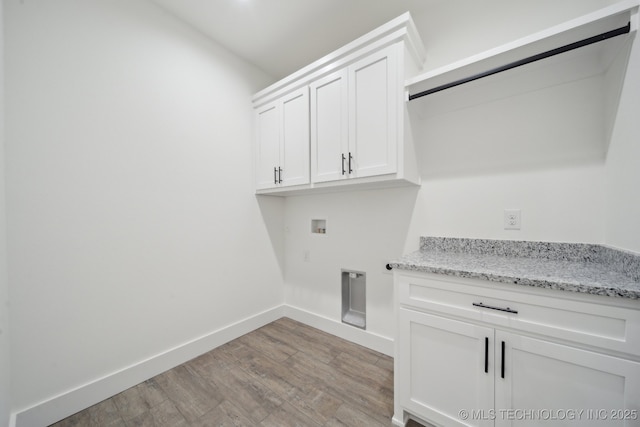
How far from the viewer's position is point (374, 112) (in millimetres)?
1542

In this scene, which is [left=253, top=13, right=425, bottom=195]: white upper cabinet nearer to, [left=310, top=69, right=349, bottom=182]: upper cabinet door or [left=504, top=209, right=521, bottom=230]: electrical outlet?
Result: [left=310, top=69, right=349, bottom=182]: upper cabinet door

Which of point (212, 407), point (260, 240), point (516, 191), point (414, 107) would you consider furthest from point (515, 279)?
point (260, 240)

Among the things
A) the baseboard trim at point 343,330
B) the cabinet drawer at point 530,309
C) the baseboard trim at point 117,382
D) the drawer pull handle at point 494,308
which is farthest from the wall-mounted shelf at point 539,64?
the baseboard trim at point 117,382

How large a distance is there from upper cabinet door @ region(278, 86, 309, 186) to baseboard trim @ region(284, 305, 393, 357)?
1.41m

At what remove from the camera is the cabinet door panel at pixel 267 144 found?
2180 millimetres

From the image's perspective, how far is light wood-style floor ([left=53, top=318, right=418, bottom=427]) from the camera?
132cm

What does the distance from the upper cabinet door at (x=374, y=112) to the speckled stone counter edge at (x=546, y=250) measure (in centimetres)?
69

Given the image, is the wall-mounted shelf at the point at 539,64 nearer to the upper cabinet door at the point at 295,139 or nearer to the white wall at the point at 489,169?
the white wall at the point at 489,169

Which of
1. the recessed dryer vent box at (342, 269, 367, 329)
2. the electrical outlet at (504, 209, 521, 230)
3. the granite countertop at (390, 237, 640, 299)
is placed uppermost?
the electrical outlet at (504, 209, 521, 230)

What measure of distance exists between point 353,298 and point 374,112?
5.49ft

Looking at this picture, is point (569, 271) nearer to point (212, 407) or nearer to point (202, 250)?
point (212, 407)

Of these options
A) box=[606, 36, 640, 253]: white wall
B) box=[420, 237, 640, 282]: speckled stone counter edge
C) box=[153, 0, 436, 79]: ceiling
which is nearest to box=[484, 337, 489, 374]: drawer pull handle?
box=[420, 237, 640, 282]: speckled stone counter edge

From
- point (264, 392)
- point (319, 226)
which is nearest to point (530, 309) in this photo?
point (264, 392)

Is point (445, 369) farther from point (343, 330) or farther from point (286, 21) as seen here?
point (286, 21)
